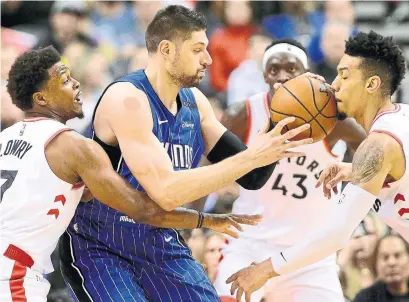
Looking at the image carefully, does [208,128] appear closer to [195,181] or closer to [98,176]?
[195,181]

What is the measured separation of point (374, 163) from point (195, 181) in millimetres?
1066

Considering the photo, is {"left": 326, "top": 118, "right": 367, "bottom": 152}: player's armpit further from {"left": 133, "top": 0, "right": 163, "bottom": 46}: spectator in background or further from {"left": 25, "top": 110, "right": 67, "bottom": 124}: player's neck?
{"left": 133, "top": 0, "right": 163, "bottom": 46}: spectator in background

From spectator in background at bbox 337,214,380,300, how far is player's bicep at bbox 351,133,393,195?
114 inches

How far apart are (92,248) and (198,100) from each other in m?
1.28

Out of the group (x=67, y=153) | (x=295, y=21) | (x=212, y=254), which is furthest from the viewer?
(x=295, y=21)

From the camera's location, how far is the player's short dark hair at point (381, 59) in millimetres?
5598

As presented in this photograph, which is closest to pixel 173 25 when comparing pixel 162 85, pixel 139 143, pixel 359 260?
pixel 162 85

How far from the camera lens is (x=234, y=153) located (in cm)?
586

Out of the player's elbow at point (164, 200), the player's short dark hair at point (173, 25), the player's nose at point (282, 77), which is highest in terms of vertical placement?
the player's short dark hair at point (173, 25)

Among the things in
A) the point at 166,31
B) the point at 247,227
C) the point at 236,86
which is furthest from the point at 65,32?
the point at 166,31

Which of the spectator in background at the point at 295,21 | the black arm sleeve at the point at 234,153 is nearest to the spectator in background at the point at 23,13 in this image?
the spectator in background at the point at 295,21

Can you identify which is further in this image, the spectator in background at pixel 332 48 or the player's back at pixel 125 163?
the spectator in background at pixel 332 48

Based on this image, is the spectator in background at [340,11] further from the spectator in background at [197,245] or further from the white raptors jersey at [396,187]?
the white raptors jersey at [396,187]

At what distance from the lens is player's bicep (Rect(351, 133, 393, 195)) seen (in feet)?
16.9
